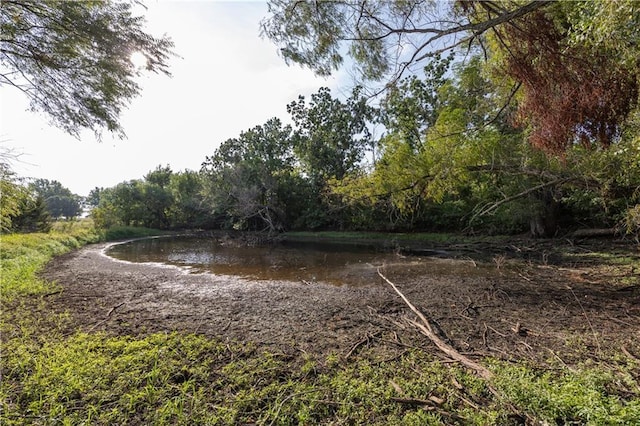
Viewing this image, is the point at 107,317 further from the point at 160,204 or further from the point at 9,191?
the point at 160,204

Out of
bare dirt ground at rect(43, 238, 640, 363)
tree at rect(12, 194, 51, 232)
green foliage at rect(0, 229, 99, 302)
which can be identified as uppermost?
tree at rect(12, 194, 51, 232)

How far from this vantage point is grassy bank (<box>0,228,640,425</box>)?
2443mm

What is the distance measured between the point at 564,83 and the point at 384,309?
4.76 meters

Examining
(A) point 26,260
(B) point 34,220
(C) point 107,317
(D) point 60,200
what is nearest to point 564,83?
(C) point 107,317

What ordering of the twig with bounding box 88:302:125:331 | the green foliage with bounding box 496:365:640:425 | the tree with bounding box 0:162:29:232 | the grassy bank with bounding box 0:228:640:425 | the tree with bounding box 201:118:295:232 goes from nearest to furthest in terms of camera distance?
the green foliage with bounding box 496:365:640:425, the grassy bank with bounding box 0:228:640:425, the twig with bounding box 88:302:125:331, the tree with bounding box 0:162:29:232, the tree with bounding box 201:118:295:232

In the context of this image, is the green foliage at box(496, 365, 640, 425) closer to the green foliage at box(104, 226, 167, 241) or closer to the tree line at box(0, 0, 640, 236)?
the tree line at box(0, 0, 640, 236)

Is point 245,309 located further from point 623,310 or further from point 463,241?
point 463,241

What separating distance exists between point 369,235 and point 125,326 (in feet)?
65.6

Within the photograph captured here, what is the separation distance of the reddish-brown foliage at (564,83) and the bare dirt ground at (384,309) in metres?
3.08

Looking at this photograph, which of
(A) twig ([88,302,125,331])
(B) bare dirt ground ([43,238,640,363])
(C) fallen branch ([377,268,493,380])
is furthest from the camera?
(A) twig ([88,302,125,331])

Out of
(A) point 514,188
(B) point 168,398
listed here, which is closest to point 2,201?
(B) point 168,398

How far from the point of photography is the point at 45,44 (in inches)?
186

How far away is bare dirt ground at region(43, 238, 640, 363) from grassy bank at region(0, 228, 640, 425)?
0.44m

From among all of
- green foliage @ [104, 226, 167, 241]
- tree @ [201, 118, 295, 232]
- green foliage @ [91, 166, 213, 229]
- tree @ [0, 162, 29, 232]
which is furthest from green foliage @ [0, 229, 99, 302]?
green foliage @ [91, 166, 213, 229]
